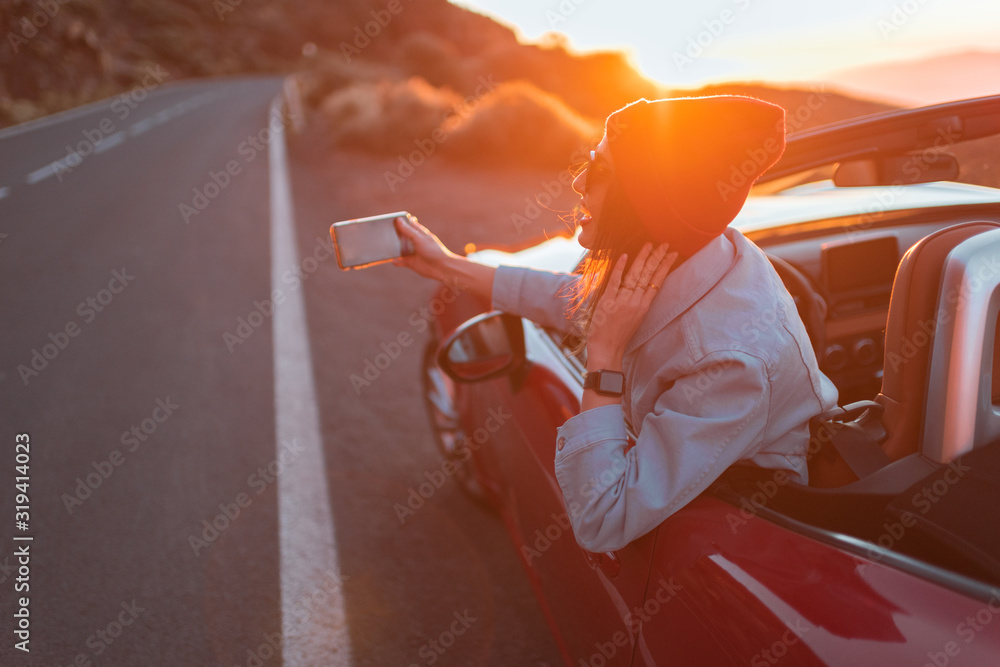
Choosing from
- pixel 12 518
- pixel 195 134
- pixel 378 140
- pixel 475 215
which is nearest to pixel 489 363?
pixel 12 518

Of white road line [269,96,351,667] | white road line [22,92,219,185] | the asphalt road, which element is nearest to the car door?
the asphalt road

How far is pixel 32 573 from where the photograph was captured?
277 centimetres

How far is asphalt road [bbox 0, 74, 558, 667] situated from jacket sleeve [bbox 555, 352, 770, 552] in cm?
140

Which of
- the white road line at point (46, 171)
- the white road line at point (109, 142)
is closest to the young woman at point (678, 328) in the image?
the white road line at point (46, 171)

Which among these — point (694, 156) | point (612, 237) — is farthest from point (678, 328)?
point (694, 156)

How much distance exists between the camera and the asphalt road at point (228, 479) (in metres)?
2.53

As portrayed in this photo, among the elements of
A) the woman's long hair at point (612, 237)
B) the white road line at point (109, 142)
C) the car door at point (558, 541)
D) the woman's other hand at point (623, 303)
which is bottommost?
the car door at point (558, 541)

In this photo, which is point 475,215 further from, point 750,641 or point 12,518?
point 750,641

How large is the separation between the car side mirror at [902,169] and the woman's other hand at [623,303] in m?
1.30

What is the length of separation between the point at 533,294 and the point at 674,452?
1.10 meters

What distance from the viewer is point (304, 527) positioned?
3070 mm

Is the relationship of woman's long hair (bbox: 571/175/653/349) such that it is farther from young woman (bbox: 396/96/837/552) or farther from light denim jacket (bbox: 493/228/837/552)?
light denim jacket (bbox: 493/228/837/552)

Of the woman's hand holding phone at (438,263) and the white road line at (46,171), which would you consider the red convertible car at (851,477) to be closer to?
the woman's hand holding phone at (438,263)

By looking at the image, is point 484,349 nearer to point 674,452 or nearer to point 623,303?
point 623,303
